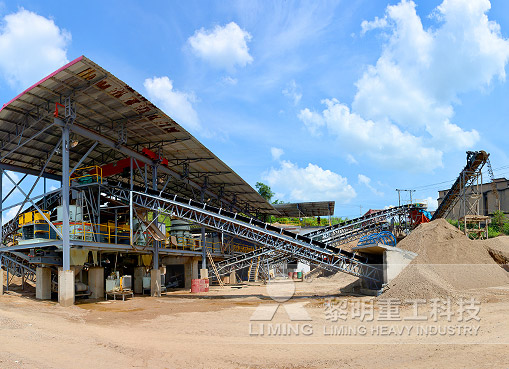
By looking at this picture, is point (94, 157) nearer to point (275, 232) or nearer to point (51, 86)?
point (51, 86)

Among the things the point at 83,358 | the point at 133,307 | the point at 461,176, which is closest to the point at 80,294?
the point at 133,307

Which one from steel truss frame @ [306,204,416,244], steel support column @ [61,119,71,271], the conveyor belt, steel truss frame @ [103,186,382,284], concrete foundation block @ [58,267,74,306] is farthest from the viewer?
steel truss frame @ [306,204,416,244]

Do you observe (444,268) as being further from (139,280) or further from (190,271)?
(190,271)

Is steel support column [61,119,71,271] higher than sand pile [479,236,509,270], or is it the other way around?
steel support column [61,119,71,271]

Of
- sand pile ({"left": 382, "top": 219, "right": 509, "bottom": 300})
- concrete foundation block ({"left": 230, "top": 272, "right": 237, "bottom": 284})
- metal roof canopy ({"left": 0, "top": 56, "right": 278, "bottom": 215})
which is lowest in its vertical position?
concrete foundation block ({"left": 230, "top": 272, "right": 237, "bottom": 284})

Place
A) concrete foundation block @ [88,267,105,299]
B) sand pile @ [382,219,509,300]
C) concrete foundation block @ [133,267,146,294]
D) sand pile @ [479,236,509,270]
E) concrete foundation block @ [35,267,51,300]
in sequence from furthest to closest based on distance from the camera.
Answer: concrete foundation block @ [133,267,146,294]
sand pile @ [479,236,509,270]
concrete foundation block @ [88,267,105,299]
concrete foundation block @ [35,267,51,300]
sand pile @ [382,219,509,300]

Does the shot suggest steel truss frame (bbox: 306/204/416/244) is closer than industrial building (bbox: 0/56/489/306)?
No

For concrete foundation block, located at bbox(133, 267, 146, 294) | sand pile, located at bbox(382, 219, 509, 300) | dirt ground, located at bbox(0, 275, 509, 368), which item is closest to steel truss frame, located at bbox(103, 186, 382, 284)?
sand pile, located at bbox(382, 219, 509, 300)

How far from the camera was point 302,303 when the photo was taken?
17.6 m

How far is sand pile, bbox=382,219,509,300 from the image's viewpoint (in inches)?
647

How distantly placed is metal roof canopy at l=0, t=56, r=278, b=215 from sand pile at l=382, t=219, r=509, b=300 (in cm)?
1336

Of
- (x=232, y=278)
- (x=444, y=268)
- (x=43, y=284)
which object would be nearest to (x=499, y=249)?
(x=444, y=268)

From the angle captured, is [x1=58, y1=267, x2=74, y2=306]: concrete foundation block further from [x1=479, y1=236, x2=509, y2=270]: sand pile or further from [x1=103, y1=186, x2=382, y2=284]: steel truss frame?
[x1=479, y1=236, x2=509, y2=270]: sand pile

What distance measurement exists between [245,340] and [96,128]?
52.8ft
